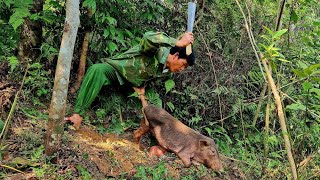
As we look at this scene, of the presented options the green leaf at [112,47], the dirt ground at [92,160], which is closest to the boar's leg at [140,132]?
the dirt ground at [92,160]

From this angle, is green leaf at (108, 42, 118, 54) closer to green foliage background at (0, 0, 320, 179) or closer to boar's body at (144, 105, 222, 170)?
green foliage background at (0, 0, 320, 179)

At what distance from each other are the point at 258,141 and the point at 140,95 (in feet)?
6.43

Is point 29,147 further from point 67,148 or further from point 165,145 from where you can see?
point 165,145

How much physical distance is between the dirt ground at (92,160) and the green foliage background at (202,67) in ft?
0.95

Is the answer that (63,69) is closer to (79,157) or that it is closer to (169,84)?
(79,157)

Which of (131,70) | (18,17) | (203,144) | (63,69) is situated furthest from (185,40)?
(18,17)

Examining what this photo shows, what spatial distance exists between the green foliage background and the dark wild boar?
1.66ft

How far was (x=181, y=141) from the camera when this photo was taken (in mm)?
4438

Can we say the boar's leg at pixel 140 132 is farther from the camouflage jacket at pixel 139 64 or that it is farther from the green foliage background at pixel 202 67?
the camouflage jacket at pixel 139 64

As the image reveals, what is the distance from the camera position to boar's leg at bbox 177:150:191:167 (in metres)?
4.34

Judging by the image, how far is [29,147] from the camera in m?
3.66

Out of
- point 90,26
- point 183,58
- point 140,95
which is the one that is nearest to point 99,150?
point 140,95

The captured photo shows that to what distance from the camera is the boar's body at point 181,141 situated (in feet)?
14.3

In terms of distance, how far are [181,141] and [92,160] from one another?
108cm
